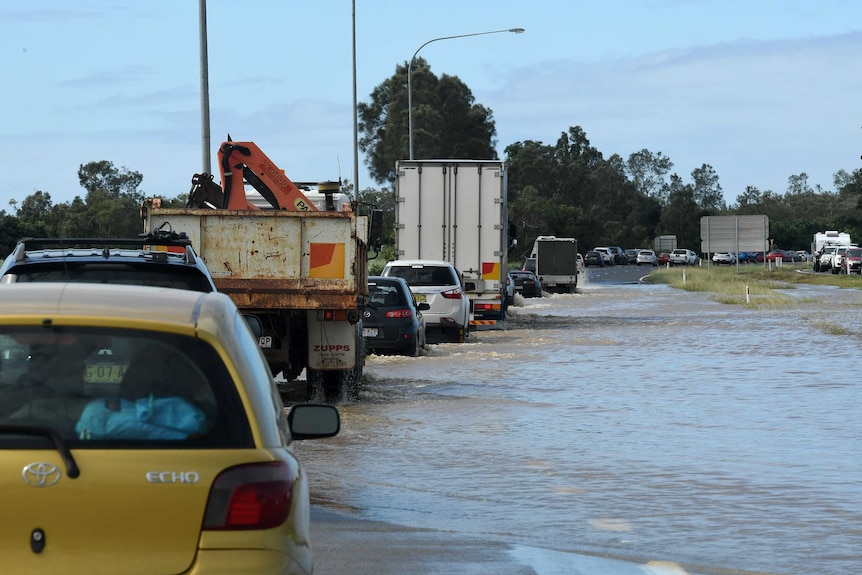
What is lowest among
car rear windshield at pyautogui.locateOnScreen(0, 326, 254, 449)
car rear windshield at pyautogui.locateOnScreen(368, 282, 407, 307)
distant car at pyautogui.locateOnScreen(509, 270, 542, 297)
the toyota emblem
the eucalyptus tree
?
distant car at pyautogui.locateOnScreen(509, 270, 542, 297)

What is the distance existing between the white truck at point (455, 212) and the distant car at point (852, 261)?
195 ft

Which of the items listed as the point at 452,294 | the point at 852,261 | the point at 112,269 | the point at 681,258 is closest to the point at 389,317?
the point at 452,294

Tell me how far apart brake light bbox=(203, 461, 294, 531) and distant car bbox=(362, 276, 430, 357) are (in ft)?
61.9

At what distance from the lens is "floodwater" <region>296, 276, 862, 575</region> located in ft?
29.6

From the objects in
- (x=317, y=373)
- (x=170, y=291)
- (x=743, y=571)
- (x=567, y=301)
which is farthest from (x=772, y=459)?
(x=567, y=301)

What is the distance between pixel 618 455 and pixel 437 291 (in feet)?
50.8

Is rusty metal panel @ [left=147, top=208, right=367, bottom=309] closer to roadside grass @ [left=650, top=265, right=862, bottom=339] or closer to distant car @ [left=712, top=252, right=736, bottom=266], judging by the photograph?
roadside grass @ [left=650, top=265, right=862, bottom=339]

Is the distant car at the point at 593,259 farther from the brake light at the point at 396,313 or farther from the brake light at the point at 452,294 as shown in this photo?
the brake light at the point at 396,313

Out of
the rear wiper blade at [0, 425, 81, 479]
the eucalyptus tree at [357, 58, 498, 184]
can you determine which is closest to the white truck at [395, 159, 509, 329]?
the rear wiper blade at [0, 425, 81, 479]

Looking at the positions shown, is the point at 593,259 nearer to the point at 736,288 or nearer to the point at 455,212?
the point at 736,288

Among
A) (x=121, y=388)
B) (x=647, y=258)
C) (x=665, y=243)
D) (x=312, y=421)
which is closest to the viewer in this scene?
(x=121, y=388)

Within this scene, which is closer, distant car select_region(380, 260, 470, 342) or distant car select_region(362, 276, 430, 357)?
distant car select_region(362, 276, 430, 357)

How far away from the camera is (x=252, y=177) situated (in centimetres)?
2156

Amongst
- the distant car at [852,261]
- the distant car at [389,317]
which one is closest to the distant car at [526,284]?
the distant car at [852,261]
